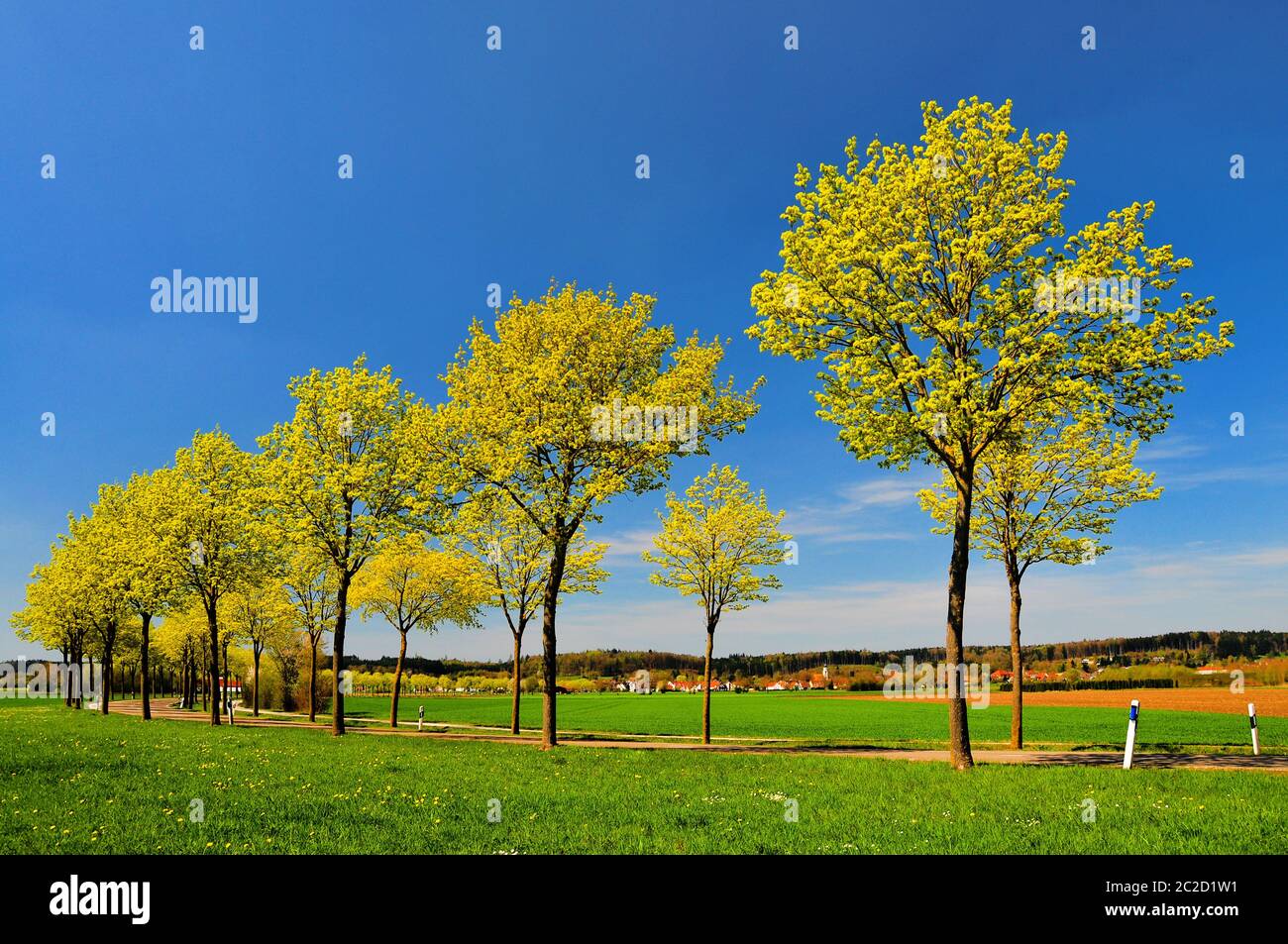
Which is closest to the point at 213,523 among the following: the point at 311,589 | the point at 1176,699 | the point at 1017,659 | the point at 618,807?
the point at 311,589

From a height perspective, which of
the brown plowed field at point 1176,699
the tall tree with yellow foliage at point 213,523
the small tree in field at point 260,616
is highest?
the tall tree with yellow foliage at point 213,523

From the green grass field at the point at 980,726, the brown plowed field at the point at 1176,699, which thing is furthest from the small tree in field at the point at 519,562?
the brown plowed field at the point at 1176,699

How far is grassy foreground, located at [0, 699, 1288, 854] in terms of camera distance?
395 inches

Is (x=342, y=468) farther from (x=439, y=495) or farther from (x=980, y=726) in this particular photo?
(x=980, y=726)

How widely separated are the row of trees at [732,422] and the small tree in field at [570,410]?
0.09 meters

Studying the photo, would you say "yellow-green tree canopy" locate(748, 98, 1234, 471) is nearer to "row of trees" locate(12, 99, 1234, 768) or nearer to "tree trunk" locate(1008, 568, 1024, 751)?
"row of trees" locate(12, 99, 1234, 768)

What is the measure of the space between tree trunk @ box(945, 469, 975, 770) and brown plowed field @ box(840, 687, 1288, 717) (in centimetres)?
4983

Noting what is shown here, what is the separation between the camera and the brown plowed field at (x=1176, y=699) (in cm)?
6419

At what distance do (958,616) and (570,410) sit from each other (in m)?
14.5

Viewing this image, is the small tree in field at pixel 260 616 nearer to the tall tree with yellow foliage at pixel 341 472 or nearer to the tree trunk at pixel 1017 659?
the tall tree with yellow foliage at pixel 341 472

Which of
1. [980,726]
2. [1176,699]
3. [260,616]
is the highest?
[260,616]

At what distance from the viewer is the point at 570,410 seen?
27812 mm
